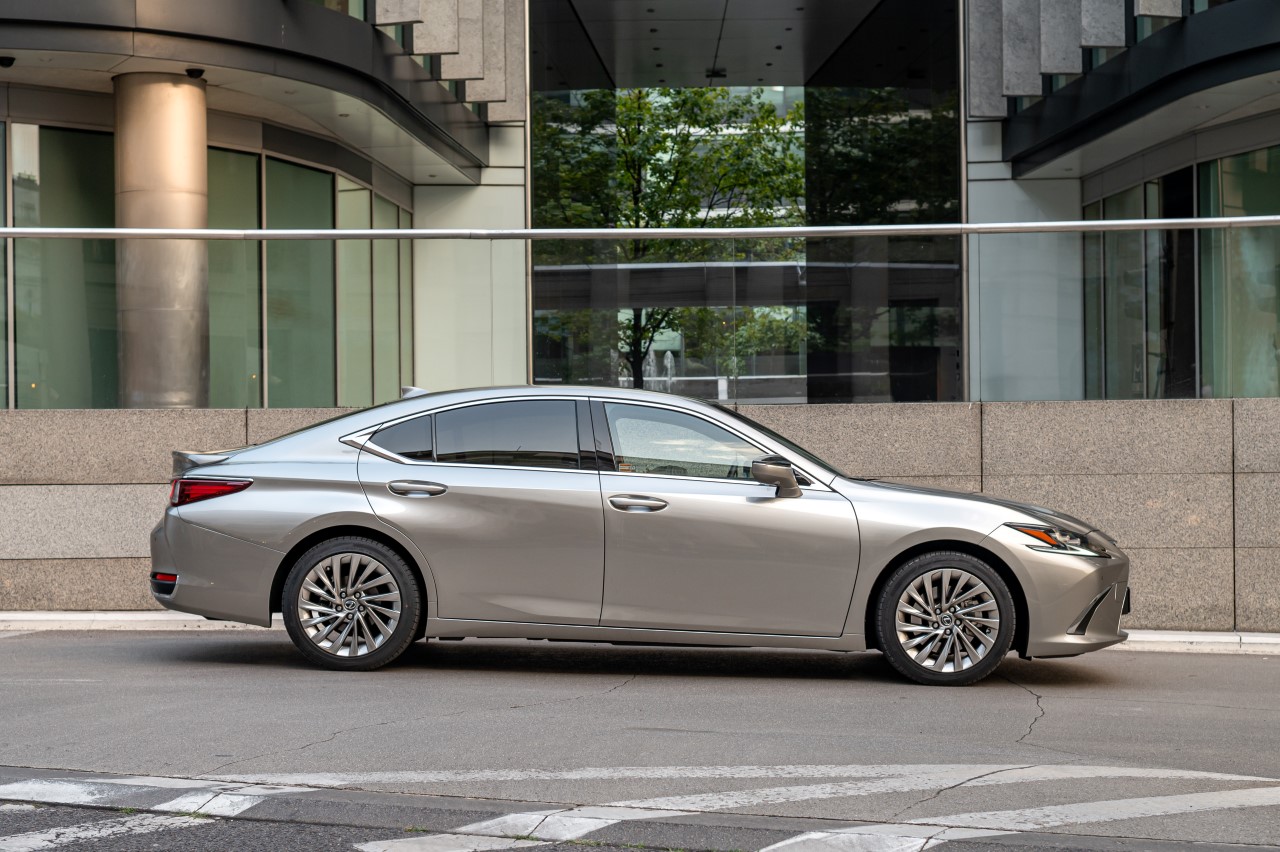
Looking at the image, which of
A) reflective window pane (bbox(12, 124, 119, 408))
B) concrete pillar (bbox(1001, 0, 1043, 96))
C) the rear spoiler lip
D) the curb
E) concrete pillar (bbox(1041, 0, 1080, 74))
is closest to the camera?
the rear spoiler lip

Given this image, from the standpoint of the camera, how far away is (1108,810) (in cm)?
505

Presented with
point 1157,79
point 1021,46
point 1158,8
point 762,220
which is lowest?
point 1157,79

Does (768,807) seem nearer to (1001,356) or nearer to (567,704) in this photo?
(567,704)

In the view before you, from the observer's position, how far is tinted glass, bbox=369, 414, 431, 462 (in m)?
7.97

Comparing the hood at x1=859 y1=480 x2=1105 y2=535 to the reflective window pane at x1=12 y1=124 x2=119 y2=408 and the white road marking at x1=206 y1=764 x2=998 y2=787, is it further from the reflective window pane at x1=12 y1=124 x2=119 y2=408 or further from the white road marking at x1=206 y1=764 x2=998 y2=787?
the reflective window pane at x1=12 y1=124 x2=119 y2=408

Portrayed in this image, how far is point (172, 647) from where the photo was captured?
9117 millimetres

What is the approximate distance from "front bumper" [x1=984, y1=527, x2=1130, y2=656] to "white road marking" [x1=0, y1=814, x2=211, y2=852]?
4523 millimetres

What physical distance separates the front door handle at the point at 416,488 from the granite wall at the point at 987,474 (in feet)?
11.3

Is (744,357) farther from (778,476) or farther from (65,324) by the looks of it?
(65,324)

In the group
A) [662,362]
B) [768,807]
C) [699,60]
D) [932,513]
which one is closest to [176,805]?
[768,807]

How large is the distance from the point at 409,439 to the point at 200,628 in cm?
333

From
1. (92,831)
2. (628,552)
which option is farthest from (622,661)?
(92,831)

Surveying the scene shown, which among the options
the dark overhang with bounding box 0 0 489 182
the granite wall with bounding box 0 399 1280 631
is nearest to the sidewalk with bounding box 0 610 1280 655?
the granite wall with bounding box 0 399 1280 631

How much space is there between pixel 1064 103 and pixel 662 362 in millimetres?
12654
